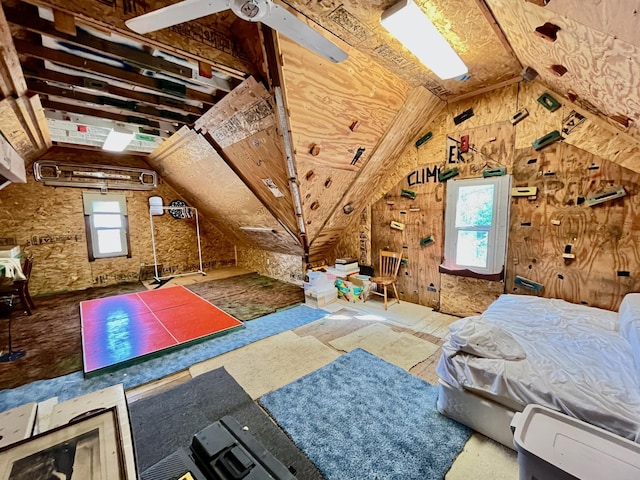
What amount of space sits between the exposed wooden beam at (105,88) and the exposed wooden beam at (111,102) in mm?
203

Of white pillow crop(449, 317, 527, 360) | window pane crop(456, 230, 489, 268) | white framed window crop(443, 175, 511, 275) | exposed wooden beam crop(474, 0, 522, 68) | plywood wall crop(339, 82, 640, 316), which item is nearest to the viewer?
exposed wooden beam crop(474, 0, 522, 68)

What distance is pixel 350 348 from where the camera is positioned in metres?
2.84

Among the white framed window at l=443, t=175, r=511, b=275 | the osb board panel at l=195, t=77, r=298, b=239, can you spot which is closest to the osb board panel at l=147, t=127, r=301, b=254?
the osb board panel at l=195, t=77, r=298, b=239

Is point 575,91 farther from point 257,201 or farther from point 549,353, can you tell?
point 257,201

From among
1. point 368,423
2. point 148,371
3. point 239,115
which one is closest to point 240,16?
point 239,115

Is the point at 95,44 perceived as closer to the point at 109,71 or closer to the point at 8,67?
the point at 109,71

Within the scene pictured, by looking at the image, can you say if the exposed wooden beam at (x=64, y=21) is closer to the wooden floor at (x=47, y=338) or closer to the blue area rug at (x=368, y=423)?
the blue area rug at (x=368, y=423)

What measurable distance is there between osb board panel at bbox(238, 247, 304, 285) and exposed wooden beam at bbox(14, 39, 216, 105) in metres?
3.09

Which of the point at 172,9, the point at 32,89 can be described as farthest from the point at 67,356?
the point at 172,9

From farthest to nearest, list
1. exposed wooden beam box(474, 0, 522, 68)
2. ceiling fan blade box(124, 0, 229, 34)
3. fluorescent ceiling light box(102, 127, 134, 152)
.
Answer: fluorescent ceiling light box(102, 127, 134, 152) → exposed wooden beam box(474, 0, 522, 68) → ceiling fan blade box(124, 0, 229, 34)

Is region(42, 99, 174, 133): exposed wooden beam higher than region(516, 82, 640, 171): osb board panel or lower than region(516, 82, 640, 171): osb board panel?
higher

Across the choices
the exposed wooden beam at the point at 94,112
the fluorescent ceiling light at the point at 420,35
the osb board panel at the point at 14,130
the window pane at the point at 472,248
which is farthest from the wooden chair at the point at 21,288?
the window pane at the point at 472,248

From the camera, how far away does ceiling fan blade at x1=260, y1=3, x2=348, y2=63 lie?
47.3 inches

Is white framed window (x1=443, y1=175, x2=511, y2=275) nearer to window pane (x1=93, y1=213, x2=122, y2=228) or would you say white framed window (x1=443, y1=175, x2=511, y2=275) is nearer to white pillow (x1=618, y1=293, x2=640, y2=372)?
white pillow (x1=618, y1=293, x2=640, y2=372)
